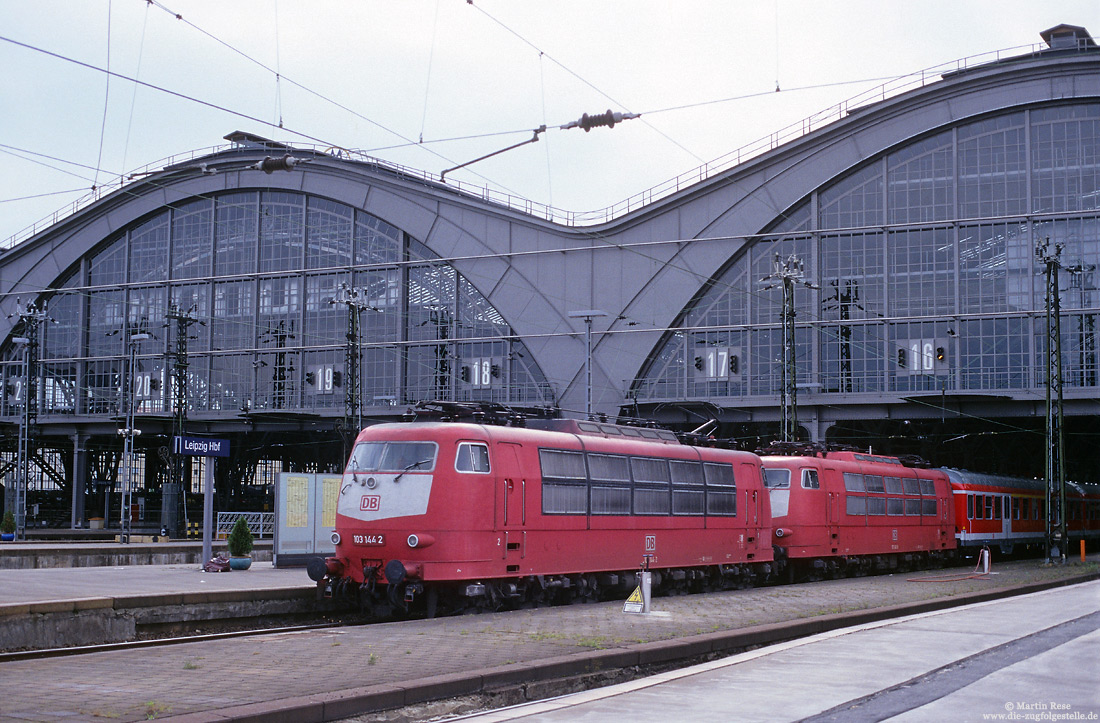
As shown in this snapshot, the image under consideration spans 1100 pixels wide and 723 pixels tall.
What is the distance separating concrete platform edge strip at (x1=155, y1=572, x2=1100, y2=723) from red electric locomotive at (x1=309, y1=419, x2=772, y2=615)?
586 centimetres

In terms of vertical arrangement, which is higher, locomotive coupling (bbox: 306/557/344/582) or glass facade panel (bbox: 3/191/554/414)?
glass facade panel (bbox: 3/191/554/414)

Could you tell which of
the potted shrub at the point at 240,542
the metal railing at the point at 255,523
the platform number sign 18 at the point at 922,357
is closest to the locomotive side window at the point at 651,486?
the potted shrub at the point at 240,542

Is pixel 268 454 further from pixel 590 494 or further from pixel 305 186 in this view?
pixel 590 494

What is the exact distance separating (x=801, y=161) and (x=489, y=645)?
2062 inches

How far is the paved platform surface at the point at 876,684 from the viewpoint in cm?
1062

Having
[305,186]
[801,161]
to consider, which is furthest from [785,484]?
[305,186]

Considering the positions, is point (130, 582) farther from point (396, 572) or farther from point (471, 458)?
point (471, 458)

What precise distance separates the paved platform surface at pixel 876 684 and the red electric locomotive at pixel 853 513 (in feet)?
53.6

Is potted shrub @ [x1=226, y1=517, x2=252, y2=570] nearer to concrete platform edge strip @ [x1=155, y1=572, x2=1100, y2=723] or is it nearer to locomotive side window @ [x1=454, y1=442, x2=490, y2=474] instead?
locomotive side window @ [x1=454, y1=442, x2=490, y2=474]

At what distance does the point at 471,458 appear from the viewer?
835 inches

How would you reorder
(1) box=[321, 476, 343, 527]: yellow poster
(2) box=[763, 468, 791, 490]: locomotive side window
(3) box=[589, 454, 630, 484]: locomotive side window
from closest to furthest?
(3) box=[589, 454, 630, 484]: locomotive side window → (1) box=[321, 476, 343, 527]: yellow poster → (2) box=[763, 468, 791, 490]: locomotive side window

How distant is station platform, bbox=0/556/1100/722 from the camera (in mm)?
10477

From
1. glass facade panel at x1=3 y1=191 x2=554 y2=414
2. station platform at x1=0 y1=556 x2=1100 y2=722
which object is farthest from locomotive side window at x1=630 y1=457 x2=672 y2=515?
glass facade panel at x1=3 y1=191 x2=554 y2=414

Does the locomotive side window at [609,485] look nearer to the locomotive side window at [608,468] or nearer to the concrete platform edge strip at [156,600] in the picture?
Result: the locomotive side window at [608,468]
